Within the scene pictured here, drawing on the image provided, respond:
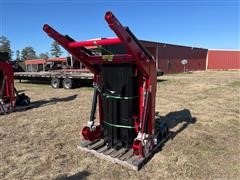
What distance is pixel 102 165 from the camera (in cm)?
358

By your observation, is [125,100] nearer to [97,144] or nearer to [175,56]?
[97,144]

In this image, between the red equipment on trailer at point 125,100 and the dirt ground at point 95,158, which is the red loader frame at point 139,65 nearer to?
the red equipment on trailer at point 125,100

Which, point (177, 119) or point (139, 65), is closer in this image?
point (139, 65)

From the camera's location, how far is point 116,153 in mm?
3809

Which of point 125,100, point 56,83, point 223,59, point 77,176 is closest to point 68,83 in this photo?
point 56,83

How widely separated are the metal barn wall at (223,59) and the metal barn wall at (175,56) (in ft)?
3.63

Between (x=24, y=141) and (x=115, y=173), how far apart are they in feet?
7.29

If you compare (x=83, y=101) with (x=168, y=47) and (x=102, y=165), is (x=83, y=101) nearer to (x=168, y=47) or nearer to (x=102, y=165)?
(x=102, y=165)

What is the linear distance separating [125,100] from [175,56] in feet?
82.5

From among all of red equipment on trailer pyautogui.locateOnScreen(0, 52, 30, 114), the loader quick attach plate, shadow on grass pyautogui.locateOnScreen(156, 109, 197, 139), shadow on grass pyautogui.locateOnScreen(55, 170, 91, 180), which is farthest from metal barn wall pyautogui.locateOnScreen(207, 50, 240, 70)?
shadow on grass pyautogui.locateOnScreen(55, 170, 91, 180)

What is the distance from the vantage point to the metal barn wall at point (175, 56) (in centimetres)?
2450

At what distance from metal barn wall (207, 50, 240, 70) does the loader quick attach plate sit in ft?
108

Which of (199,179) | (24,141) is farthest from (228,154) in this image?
(24,141)

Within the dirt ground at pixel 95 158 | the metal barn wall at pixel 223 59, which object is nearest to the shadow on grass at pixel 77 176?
the dirt ground at pixel 95 158
